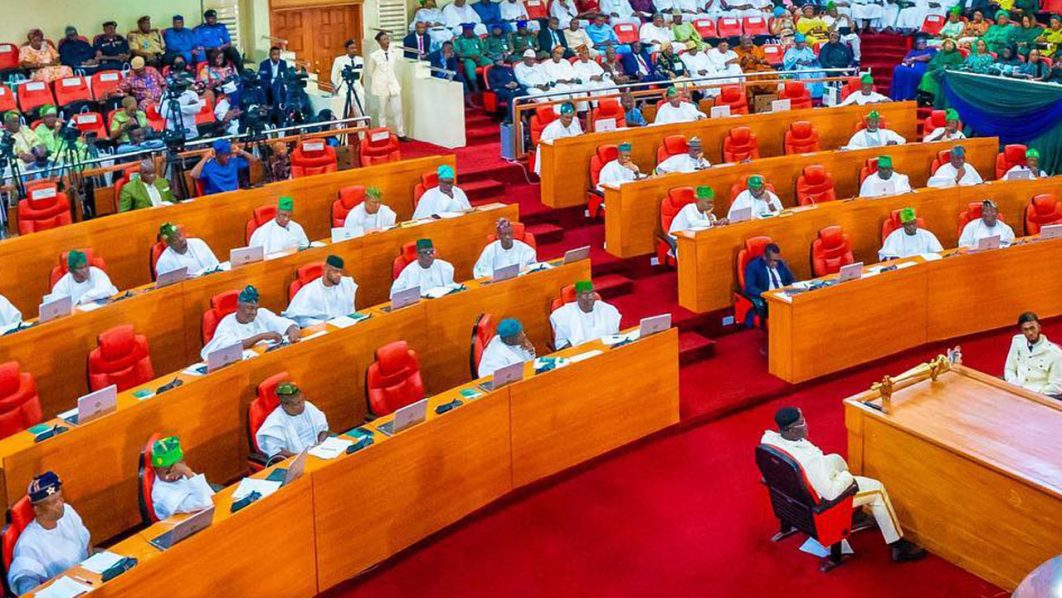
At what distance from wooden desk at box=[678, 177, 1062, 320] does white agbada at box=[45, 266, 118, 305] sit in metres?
4.98

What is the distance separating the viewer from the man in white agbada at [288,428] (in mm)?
8266

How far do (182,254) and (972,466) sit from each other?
6600 millimetres

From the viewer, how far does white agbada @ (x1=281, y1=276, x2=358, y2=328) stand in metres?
10.3

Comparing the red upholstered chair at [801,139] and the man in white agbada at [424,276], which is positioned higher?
the red upholstered chair at [801,139]

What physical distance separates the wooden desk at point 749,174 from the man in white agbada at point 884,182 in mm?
554

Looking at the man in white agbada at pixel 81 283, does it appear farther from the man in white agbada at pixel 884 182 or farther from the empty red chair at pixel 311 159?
the man in white agbada at pixel 884 182

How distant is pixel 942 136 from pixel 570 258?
21.6ft

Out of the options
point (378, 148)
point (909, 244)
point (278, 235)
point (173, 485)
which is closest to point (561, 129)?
point (378, 148)

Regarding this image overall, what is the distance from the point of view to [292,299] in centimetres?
1040

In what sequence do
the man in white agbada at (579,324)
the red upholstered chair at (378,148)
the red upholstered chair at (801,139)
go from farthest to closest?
1. the red upholstered chair at (801,139)
2. the red upholstered chair at (378,148)
3. the man in white agbada at (579,324)

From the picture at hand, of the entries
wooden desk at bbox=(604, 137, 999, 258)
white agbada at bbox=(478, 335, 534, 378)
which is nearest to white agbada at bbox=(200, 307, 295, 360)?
white agbada at bbox=(478, 335, 534, 378)

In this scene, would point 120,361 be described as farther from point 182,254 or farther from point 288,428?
point 182,254

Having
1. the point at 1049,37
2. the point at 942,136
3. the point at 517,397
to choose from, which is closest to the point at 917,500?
the point at 517,397

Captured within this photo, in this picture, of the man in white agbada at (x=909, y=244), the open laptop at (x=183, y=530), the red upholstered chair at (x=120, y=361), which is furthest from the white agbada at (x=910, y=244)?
the open laptop at (x=183, y=530)
